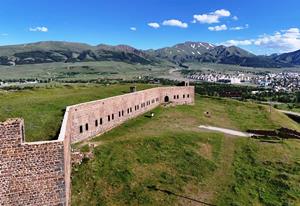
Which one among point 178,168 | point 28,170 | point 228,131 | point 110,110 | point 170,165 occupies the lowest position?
point 178,168

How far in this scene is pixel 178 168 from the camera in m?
33.1

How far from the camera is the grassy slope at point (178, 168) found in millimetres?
28094

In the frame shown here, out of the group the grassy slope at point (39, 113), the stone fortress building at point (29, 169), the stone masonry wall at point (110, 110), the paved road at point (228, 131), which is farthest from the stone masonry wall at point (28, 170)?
the paved road at point (228, 131)

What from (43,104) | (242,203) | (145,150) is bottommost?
(242,203)

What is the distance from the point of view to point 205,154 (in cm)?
3744

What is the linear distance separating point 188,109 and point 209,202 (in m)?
35.9

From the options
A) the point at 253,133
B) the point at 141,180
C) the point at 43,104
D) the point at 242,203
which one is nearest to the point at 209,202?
the point at 242,203

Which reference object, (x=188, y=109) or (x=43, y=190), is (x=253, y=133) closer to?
(x=188, y=109)

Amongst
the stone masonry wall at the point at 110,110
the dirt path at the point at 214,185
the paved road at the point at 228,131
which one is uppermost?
the stone masonry wall at the point at 110,110

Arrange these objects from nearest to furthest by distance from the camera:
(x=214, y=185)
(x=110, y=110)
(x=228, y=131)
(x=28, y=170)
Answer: (x=28, y=170) < (x=214, y=185) < (x=110, y=110) < (x=228, y=131)

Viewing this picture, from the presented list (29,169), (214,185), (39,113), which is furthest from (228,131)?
(29,169)

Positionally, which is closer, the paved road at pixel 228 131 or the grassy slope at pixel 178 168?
the grassy slope at pixel 178 168

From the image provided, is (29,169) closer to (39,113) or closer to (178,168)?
(39,113)

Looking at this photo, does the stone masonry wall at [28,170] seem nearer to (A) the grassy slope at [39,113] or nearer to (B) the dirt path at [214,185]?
(A) the grassy slope at [39,113]
